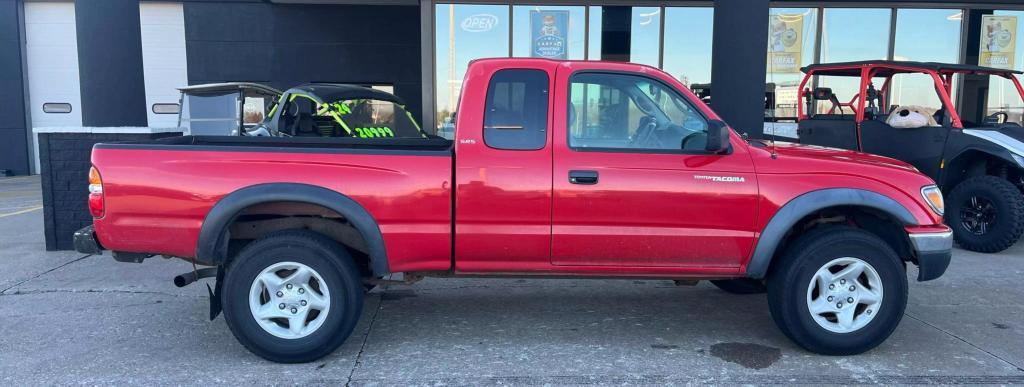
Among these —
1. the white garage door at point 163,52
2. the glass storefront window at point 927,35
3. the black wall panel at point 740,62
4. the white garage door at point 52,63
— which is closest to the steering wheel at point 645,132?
the black wall panel at point 740,62

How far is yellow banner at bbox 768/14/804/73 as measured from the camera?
44.1 ft

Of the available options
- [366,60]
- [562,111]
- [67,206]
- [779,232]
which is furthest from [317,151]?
[366,60]

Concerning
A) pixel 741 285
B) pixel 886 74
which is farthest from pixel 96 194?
pixel 886 74

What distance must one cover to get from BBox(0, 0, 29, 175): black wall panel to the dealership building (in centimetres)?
2

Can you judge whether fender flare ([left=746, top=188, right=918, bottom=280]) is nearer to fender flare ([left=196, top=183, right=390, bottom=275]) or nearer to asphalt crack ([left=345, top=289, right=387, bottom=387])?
fender flare ([left=196, top=183, right=390, bottom=275])

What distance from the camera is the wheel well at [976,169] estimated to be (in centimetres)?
755

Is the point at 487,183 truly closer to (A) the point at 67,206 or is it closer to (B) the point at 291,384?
(B) the point at 291,384

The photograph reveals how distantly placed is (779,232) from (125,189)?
3874 mm

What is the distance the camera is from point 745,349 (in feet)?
14.6

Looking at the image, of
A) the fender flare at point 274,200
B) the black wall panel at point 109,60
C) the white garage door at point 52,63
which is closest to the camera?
the fender flare at point 274,200

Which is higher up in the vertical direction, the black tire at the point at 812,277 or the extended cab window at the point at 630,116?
the extended cab window at the point at 630,116

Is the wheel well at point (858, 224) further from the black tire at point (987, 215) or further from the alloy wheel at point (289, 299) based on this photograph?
the black tire at point (987, 215)

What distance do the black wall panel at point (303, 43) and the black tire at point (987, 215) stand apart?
1054 cm

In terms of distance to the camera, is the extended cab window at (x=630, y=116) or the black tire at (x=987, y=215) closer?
the extended cab window at (x=630, y=116)
